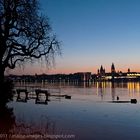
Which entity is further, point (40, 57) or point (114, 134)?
point (40, 57)

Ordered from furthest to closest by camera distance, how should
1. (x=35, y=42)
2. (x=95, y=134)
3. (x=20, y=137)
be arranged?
(x=35, y=42), (x=95, y=134), (x=20, y=137)

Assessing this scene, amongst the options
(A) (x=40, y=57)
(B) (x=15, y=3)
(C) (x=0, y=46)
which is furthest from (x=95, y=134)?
(B) (x=15, y=3)

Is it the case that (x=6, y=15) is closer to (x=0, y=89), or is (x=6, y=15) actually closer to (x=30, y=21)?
(x=30, y=21)

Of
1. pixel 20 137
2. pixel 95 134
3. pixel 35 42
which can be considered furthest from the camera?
pixel 35 42

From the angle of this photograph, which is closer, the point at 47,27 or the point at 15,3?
the point at 15,3

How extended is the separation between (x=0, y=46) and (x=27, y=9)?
3433 millimetres

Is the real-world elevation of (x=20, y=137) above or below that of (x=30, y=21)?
below

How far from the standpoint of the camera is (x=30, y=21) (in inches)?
979

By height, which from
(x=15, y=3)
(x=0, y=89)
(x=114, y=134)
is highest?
(x=15, y=3)

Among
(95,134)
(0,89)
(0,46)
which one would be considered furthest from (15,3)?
(95,134)

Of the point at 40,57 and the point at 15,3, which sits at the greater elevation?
the point at 15,3

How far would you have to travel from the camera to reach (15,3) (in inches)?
951

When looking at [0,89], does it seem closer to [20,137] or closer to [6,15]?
[6,15]

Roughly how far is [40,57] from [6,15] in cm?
453
